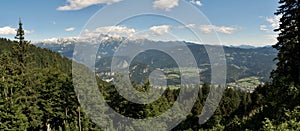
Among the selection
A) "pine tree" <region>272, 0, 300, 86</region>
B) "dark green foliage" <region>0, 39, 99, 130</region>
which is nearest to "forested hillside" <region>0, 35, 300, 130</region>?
"dark green foliage" <region>0, 39, 99, 130</region>

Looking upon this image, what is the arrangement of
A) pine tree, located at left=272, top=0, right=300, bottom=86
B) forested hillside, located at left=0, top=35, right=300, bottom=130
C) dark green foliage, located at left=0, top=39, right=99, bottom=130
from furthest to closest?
dark green foliage, located at left=0, top=39, right=99, bottom=130, forested hillside, located at left=0, top=35, right=300, bottom=130, pine tree, located at left=272, top=0, right=300, bottom=86

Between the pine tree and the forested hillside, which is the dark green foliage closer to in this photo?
the forested hillside

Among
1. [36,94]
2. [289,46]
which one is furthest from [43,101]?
[289,46]

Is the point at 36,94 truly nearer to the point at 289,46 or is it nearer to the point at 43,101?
the point at 43,101

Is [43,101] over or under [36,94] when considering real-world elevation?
under

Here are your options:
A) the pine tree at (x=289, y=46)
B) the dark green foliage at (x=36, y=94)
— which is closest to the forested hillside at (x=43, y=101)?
the dark green foliage at (x=36, y=94)

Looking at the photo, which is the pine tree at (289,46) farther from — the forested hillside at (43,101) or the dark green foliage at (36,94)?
the dark green foliage at (36,94)

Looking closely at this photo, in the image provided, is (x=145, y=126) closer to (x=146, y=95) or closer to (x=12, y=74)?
(x=146, y=95)

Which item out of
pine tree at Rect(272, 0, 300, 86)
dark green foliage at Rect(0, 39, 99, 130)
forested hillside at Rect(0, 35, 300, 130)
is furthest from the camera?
dark green foliage at Rect(0, 39, 99, 130)

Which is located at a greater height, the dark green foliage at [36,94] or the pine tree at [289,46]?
the pine tree at [289,46]
